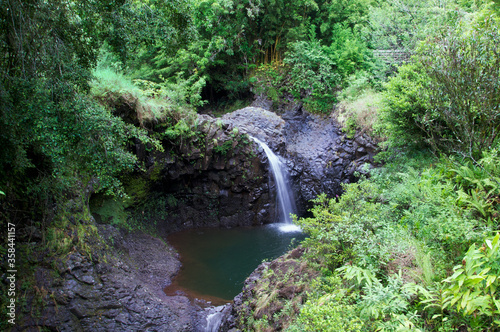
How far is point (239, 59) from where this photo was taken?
18766 millimetres

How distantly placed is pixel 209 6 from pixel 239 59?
153 inches

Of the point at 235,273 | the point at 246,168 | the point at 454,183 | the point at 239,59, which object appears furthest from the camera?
the point at 239,59

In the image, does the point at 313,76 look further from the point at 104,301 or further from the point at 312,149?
the point at 104,301

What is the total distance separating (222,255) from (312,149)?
683 cm

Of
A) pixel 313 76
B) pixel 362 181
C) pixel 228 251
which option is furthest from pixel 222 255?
pixel 313 76

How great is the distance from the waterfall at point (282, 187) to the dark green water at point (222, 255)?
26.9 inches

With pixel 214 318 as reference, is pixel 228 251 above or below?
above

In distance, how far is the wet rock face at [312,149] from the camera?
13.2m

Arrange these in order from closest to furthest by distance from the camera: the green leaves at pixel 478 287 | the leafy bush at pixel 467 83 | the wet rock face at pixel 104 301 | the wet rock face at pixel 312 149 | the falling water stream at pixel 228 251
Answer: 1. the green leaves at pixel 478 287
2. the leafy bush at pixel 467 83
3. the wet rock face at pixel 104 301
4. the falling water stream at pixel 228 251
5. the wet rock face at pixel 312 149

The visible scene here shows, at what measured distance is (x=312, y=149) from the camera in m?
14.4

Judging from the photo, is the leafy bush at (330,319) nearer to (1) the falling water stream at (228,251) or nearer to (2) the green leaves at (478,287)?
(2) the green leaves at (478,287)

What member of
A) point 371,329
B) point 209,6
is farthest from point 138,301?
point 209,6

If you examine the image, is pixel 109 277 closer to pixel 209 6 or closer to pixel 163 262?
pixel 163 262

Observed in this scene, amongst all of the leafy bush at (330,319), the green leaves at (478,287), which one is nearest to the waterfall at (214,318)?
the leafy bush at (330,319)
